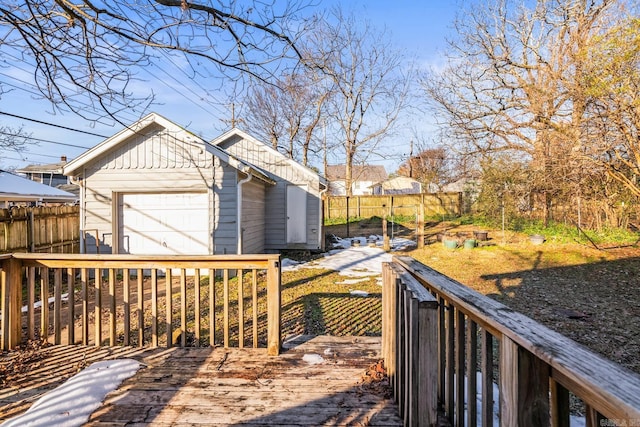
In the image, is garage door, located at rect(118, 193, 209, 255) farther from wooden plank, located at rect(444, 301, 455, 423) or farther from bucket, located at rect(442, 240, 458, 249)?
bucket, located at rect(442, 240, 458, 249)

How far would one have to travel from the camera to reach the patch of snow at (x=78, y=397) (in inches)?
83.9

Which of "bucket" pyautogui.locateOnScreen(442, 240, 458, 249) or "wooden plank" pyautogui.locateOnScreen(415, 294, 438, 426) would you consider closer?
"wooden plank" pyautogui.locateOnScreen(415, 294, 438, 426)

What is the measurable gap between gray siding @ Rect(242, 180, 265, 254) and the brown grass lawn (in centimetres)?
477

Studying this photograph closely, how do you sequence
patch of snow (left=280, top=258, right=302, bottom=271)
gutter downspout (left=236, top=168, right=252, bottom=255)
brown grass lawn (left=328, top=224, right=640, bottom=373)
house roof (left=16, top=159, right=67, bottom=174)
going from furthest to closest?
house roof (left=16, top=159, right=67, bottom=174) → patch of snow (left=280, top=258, right=302, bottom=271) → gutter downspout (left=236, top=168, right=252, bottom=255) → brown grass lawn (left=328, top=224, right=640, bottom=373)

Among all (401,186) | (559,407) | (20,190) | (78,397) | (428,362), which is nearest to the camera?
(559,407)

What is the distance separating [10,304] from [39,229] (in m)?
6.19

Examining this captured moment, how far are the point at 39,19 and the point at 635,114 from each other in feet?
30.4

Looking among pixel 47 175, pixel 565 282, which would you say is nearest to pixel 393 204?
pixel 565 282

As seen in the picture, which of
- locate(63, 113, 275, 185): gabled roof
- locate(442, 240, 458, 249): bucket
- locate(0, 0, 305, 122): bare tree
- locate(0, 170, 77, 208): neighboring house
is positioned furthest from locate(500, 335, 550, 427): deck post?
locate(0, 170, 77, 208): neighboring house

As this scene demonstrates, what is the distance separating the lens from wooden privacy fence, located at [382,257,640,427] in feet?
2.71

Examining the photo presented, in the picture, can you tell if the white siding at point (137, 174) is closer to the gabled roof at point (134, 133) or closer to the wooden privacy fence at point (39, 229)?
the gabled roof at point (134, 133)

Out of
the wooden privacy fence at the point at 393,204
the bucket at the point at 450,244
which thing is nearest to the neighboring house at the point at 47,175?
the wooden privacy fence at the point at 393,204

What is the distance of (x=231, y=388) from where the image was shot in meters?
2.55

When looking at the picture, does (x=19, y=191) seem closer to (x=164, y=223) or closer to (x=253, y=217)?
(x=164, y=223)
